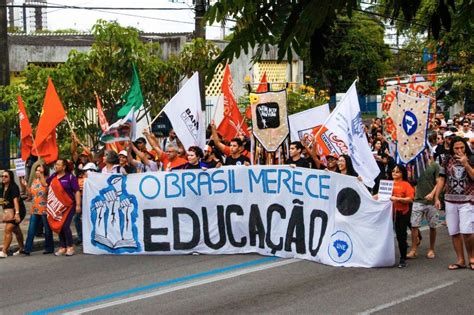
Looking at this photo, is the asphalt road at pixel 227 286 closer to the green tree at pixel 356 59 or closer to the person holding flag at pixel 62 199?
the person holding flag at pixel 62 199

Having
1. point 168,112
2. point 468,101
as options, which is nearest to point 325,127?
point 168,112

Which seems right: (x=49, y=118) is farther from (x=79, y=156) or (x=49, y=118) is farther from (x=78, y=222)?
(x=79, y=156)

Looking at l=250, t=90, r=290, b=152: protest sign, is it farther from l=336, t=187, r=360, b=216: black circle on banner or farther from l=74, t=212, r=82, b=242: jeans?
l=74, t=212, r=82, b=242: jeans

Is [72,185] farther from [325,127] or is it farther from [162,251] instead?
[325,127]

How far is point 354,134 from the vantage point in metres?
12.6

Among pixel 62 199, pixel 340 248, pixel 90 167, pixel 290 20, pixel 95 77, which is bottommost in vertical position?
pixel 340 248

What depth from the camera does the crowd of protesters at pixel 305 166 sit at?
10805mm

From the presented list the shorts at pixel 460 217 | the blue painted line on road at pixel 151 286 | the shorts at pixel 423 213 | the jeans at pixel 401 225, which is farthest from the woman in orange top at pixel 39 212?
the shorts at pixel 460 217

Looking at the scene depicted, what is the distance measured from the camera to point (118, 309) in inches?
358

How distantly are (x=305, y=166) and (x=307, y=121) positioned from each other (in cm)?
244

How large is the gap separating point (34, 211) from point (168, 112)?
2.45 metres

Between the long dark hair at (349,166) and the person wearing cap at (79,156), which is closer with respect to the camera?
the long dark hair at (349,166)

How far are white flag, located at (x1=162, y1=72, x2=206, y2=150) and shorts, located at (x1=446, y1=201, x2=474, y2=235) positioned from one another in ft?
14.8

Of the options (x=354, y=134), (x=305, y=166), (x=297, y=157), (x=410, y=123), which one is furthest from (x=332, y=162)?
(x=410, y=123)
